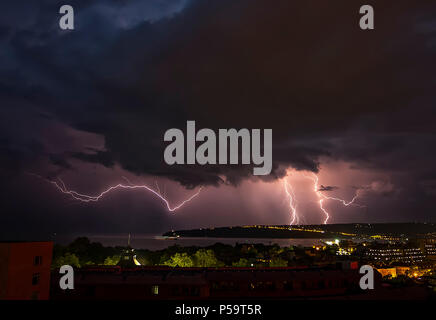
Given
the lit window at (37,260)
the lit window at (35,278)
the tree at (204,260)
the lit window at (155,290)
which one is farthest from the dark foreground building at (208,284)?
the tree at (204,260)

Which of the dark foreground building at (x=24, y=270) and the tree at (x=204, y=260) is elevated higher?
the dark foreground building at (x=24, y=270)

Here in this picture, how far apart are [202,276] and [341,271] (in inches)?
573

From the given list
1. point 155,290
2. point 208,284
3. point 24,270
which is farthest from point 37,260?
point 208,284

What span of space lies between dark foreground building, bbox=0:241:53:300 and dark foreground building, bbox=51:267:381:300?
2.52 metres

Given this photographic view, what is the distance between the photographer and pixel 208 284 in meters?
29.5

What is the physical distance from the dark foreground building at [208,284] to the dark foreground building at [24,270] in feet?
8.26

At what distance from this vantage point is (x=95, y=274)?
2958 cm

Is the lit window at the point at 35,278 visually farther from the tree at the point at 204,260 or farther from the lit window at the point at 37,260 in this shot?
the tree at the point at 204,260

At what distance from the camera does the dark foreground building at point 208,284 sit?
2742 cm

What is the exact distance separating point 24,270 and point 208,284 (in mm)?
14945

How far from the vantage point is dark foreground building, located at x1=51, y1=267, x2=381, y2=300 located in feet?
90.0
